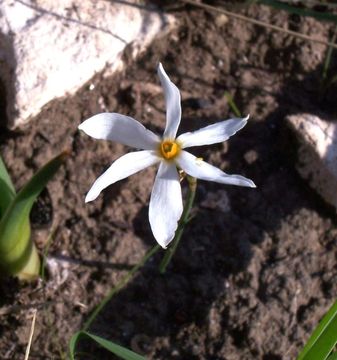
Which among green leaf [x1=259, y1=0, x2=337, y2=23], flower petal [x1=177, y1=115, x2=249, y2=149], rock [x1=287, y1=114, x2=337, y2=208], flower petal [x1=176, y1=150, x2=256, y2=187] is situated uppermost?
green leaf [x1=259, y1=0, x2=337, y2=23]

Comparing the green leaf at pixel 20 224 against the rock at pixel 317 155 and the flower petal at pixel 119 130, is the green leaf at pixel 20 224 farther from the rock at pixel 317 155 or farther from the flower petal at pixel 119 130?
the rock at pixel 317 155

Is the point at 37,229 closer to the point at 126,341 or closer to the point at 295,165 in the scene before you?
the point at 126,341

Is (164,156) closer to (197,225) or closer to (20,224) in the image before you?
(20,224)

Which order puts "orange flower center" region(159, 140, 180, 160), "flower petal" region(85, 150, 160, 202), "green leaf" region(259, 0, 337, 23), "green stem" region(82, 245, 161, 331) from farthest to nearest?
"green leaf" region(259, 0, 337, 23) < "green stem" region(82, 245, 161, 331) < "orange flower center" region(159, 140, 180, 160) < "flower petal" region(85, 150, 160, 202)

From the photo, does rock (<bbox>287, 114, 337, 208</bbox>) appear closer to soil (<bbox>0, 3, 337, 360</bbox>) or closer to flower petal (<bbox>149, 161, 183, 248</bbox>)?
soil (<bbox>0, 3, 337, 360</bbox>)

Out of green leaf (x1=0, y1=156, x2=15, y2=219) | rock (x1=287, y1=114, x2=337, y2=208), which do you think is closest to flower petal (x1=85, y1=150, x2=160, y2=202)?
green leaf (x1=0, y1=156, x2=15, y2=219)

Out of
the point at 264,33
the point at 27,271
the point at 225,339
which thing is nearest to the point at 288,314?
the point at 225,339

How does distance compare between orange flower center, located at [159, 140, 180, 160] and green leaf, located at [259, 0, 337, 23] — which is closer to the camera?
orange flower center, located at [159, 140, 180, 160]

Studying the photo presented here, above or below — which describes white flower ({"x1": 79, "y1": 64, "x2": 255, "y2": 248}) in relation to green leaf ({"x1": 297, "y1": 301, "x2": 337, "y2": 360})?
above
